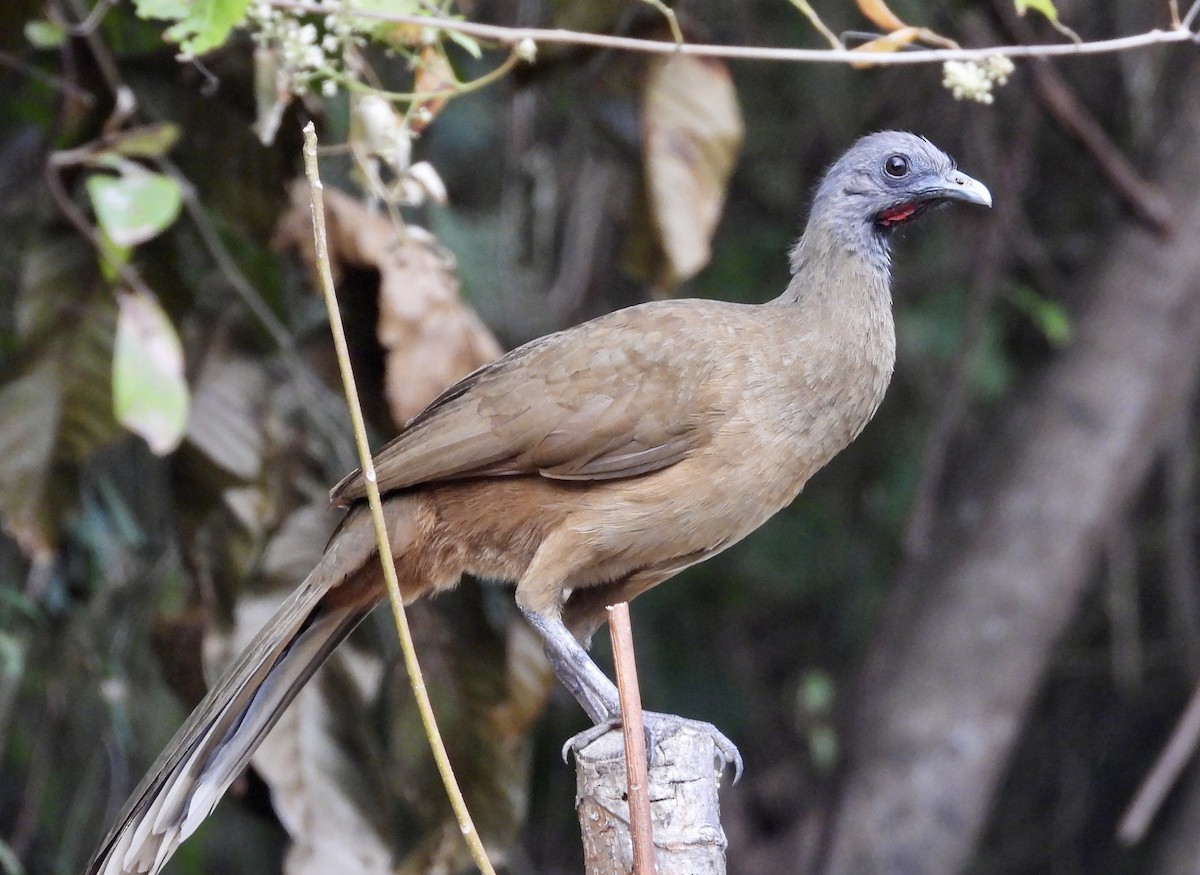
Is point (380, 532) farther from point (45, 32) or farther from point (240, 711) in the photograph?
point (45, 32)

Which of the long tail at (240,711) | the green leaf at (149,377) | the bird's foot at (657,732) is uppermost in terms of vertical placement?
the green leaf at (149,377)

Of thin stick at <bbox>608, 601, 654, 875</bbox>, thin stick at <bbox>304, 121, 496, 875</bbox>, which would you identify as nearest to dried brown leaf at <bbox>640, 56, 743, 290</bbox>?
thin stick at <bbox>304, 121, 496, 875</bbox>

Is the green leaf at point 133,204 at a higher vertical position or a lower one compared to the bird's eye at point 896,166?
lower

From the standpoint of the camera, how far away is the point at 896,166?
3.23 meters

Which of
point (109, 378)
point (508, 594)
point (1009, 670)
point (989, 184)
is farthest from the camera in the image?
point (989, 184)

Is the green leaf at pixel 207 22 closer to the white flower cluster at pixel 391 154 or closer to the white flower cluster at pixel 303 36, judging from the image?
the white flower cluster at pixel 303 36

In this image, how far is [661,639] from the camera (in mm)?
5625

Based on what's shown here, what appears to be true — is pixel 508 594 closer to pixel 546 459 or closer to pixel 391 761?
pixel 391 761

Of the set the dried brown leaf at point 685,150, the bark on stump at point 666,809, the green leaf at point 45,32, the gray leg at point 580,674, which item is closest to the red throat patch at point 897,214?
the dried brown leaf at point 685,150

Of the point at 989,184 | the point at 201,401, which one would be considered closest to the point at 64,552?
the point at 201,401

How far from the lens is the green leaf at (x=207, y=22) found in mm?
2650

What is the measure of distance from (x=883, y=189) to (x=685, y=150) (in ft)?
1.73

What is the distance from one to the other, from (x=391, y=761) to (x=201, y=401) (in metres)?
0.92

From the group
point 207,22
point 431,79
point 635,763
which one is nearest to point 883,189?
point 431,79
